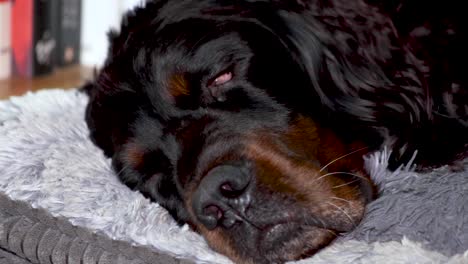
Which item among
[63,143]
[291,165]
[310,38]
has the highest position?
[310,38]

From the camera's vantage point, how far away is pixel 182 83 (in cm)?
169

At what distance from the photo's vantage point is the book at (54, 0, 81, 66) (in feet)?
12.5

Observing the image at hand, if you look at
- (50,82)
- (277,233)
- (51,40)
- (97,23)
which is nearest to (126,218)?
(277,233)

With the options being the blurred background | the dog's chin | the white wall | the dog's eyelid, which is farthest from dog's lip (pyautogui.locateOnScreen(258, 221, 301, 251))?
the white wall

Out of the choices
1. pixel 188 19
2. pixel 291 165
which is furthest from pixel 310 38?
pixel 291 165

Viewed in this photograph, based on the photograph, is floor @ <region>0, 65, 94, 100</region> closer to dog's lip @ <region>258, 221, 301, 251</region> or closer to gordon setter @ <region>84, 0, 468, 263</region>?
gordon setter @ <region>84, 0, 468, 263</region>

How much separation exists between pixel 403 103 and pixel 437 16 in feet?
0.98

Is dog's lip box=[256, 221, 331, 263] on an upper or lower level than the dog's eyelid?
lower

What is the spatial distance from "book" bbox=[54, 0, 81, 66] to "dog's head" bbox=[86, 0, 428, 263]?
1.94 metres

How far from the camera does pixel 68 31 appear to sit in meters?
3.89

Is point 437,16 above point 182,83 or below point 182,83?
above

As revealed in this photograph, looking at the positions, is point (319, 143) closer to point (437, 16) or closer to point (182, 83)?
point (182, 83)

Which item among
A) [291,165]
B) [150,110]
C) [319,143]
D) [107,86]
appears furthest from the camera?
[107,86]

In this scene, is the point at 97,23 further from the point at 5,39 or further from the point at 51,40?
the point at 5,39
